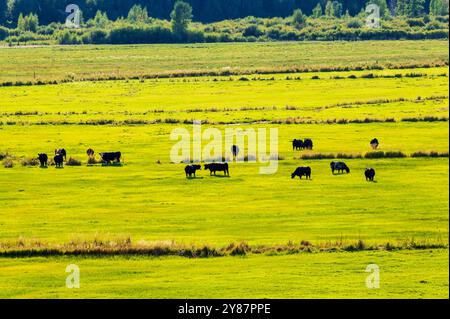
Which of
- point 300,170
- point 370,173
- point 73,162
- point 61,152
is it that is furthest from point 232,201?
point 61,152

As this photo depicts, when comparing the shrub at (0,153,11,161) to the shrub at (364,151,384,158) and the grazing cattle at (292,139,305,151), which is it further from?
the shrub at (364,151,384,158)

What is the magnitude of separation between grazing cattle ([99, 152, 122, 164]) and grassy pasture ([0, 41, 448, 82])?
6586 cm

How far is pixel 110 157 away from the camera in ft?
198

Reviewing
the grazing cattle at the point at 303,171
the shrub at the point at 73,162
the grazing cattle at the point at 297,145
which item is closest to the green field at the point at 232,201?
the grazing cattle at the point at 303,171

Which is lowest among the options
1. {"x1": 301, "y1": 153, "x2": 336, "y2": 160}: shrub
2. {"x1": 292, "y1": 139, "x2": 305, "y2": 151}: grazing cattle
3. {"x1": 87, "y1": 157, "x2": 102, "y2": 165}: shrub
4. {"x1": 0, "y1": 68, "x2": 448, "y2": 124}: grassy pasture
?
{"x1": 87, "y1": 157, "x2": 102, "y2": 165}: shrub

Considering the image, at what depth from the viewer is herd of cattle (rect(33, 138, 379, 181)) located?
A: 177ft

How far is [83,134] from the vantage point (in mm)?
74438

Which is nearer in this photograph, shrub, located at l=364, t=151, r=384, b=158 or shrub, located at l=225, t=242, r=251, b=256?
shrub, located at l=225, t=242, r=251, b=256

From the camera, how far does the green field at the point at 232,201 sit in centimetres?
3478

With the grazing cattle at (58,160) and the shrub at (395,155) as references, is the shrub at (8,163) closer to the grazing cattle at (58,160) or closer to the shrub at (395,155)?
the grazing cattle at (58,160)

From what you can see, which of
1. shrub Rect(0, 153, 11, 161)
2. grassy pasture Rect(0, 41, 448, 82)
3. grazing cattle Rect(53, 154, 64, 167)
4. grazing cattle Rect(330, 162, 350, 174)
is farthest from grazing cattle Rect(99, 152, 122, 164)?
grassy pasture Rect(0, 41, 448, 82)

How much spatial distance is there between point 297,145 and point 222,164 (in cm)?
891

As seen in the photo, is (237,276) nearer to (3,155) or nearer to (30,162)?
(30,162)

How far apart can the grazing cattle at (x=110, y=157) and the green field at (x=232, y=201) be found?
2.53ft
